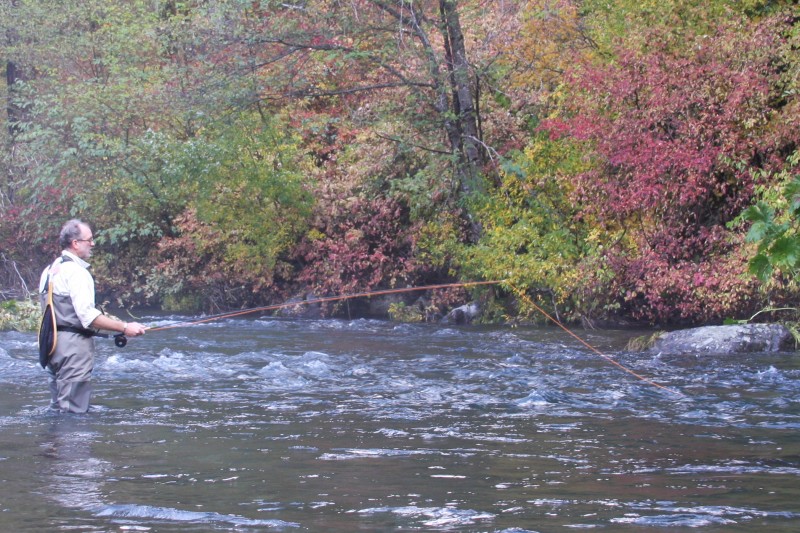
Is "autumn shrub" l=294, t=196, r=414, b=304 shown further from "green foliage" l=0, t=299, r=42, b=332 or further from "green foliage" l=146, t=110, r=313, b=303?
"green foliage" l=0, t=299, r=42, b=332

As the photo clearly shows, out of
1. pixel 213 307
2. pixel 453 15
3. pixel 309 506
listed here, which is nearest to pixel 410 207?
pixel 453 15

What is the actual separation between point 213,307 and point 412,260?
17.3 feet

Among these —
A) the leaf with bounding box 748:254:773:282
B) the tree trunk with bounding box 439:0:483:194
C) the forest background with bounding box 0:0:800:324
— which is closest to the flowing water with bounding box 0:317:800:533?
the leaf with bounding box 748:254:773:282

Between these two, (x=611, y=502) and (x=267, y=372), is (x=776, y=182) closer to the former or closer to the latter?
(x=267, y=372)

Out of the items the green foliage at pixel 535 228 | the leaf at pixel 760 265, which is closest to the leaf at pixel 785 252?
the leaf at pixel 760 265

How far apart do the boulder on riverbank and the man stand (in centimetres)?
Answer: 731

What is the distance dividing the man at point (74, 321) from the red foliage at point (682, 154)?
906 centimetres

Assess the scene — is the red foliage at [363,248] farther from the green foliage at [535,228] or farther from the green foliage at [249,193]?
the green foliage at [535,228]

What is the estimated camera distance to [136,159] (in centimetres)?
2231

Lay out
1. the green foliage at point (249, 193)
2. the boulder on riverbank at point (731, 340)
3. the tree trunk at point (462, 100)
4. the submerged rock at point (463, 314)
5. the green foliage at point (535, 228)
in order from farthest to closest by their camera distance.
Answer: the green foliage at point (249, 193) → the submerged rock at point (463, 314) → the tree trunk at point (462, 100) → the green foliage at point (535, 228) → the boulder on riverbank at point (731, 340)

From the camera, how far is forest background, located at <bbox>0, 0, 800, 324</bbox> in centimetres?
1402

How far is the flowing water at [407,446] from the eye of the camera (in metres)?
4.47

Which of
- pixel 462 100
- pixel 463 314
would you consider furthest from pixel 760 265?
pixel 462 100

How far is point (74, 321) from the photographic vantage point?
7043mm
